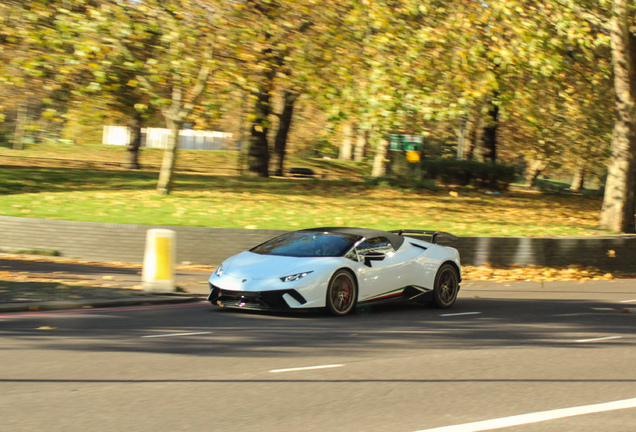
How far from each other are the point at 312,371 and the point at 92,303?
180 inches

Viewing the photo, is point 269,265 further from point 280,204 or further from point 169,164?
point 169,164

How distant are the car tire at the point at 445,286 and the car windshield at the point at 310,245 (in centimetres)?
152

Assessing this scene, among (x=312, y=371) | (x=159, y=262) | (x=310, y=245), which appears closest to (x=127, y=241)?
(x=159, y=262)

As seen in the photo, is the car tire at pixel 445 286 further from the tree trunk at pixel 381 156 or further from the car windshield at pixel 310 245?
the tree trunk at pixel 381 156

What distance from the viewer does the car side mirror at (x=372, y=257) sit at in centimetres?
1069

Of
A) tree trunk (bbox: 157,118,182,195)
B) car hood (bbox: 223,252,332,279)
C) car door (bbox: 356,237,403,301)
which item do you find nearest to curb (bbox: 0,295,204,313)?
car hood (bbox: 223,252,332,279)

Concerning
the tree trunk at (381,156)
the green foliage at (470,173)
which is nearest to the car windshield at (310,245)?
the green foliage at (470,173)

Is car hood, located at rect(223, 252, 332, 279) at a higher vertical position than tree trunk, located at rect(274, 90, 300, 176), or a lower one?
lower

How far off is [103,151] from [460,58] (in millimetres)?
36114

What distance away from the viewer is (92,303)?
10406 mm

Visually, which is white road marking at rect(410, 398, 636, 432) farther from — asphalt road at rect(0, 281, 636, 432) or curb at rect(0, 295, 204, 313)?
curb at rect(0, 295, 204, 313)

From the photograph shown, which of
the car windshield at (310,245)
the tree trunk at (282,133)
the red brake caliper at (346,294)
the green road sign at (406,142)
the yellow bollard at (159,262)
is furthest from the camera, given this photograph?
the tree trunk at (282,133)

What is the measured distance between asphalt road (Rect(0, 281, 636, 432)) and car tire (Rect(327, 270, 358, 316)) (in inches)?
6.5

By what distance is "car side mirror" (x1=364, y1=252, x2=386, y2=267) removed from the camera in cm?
1069
